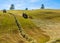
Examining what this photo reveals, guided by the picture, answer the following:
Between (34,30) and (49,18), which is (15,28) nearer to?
(34,30)

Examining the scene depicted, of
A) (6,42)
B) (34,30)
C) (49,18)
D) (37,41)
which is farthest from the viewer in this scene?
(49,18)

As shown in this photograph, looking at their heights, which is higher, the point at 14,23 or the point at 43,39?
the point at 14,23

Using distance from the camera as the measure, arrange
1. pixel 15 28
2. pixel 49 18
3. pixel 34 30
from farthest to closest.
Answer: pixel 49 18 < pixel 34 30 < pixel 15 28

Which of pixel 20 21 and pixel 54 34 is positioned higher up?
pixel 20 21

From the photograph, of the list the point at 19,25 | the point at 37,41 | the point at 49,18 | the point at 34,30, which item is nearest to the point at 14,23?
the point at 19,25

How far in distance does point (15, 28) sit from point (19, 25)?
12.4 ft

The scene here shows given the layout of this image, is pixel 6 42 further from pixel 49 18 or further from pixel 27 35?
pixel 49 18

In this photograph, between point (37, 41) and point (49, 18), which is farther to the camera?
point (49, 18)

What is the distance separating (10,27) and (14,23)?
12.8 feet

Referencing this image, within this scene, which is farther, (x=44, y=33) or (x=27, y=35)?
(x=44, y=33)

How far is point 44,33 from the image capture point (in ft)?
270

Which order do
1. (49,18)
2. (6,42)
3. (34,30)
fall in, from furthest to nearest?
(49,18) → (34,30) → (6,42)

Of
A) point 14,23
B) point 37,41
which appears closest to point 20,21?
point 14,23

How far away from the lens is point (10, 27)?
76.8 metres
